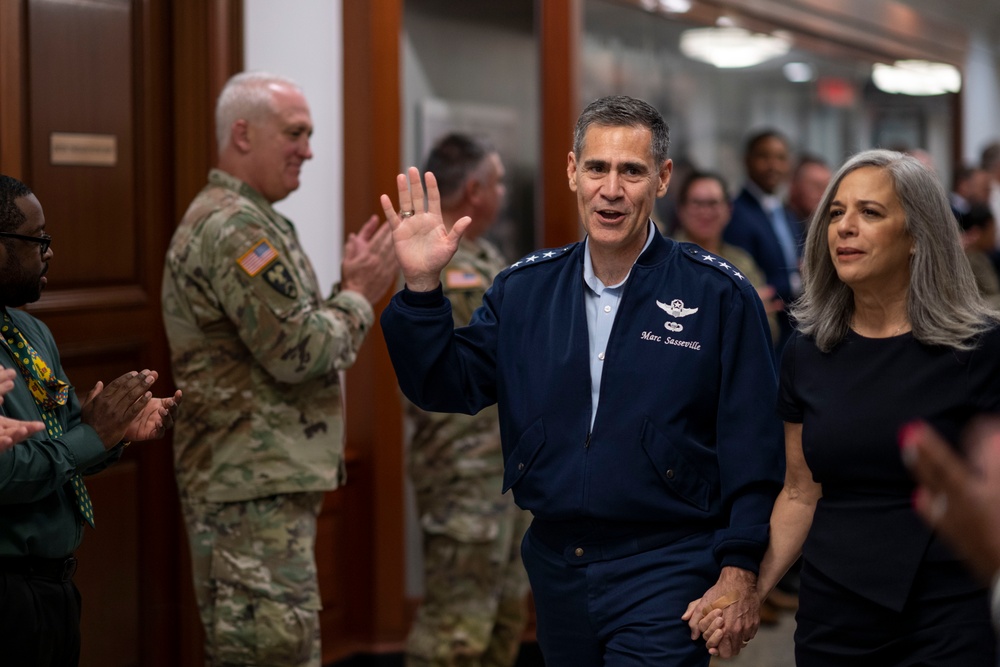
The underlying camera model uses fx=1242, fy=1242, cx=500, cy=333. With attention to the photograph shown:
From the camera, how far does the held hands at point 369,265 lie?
3.43m

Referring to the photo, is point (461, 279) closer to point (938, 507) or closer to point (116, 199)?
point (116, 199)

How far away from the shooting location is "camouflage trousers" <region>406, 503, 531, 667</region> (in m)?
3.88

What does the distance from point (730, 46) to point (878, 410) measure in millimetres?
5134

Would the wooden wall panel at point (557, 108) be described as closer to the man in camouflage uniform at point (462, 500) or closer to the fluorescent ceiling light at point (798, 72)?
the man in camouflage uniform at point (462, 500)

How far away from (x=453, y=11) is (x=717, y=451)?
107 inches

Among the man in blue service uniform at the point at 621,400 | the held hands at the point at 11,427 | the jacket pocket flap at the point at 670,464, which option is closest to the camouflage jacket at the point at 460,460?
the man in blue service uniform at the point at 621,400

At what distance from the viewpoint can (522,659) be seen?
14.8 feet

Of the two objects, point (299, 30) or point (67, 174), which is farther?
point (299, 30)

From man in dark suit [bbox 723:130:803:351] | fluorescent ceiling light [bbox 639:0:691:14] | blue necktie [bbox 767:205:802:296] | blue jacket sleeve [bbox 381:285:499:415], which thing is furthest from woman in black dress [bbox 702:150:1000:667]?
fluorescent ceiling light [bbox 639:0:691:14]

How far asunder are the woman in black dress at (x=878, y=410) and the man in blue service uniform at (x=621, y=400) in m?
0.09

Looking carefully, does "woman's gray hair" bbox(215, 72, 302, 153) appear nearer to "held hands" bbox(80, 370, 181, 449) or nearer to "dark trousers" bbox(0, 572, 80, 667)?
"held hands" bbox(80, 370, 181, 449)

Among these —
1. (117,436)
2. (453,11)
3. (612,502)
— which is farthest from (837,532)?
(453,11)

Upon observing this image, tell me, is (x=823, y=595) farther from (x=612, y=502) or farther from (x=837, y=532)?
(x=612, y=502)

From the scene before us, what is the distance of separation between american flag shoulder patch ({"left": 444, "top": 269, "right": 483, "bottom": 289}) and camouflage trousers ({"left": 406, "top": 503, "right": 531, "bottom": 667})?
734 mm
